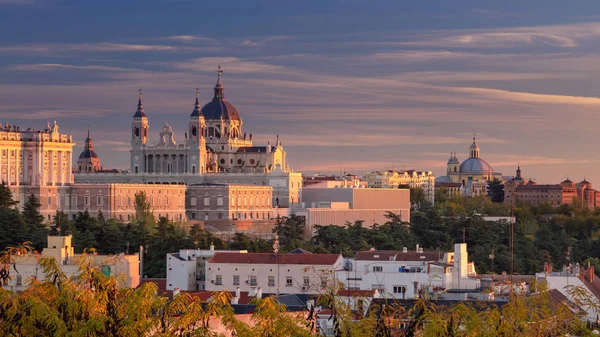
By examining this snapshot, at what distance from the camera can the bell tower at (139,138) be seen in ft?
552

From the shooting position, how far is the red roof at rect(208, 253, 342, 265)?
232ft

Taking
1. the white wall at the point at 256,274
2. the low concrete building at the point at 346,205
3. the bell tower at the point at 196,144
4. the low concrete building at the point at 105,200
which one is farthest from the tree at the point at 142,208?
the white wall at the point at 256,274

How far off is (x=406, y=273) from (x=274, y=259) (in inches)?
270

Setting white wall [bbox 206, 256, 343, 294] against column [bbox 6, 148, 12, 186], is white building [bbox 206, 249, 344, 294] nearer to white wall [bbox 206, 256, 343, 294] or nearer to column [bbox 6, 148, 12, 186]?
white wall [bbox 206, 256, 343, 294]

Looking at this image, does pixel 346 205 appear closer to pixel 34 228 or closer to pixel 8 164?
pixel 8 164

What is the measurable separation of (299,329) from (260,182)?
134 meters

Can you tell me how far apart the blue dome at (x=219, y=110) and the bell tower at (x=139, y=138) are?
353 inches

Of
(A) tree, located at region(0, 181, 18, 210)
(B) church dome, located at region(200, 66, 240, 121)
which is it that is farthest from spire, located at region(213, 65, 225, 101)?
(A) tree, located at region(0, 181, 18, 210)

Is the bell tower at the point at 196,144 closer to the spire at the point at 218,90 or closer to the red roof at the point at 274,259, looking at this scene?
the spire at the point at 218,90

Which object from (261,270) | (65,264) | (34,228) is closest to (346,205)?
(34,228)

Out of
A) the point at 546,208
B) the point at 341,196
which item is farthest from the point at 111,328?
the point at 546,208

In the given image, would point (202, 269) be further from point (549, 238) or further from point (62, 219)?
point (549, 238)

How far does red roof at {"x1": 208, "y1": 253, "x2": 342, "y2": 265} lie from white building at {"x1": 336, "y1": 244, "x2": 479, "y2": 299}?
104 centimetres

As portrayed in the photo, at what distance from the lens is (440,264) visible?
67438mm
